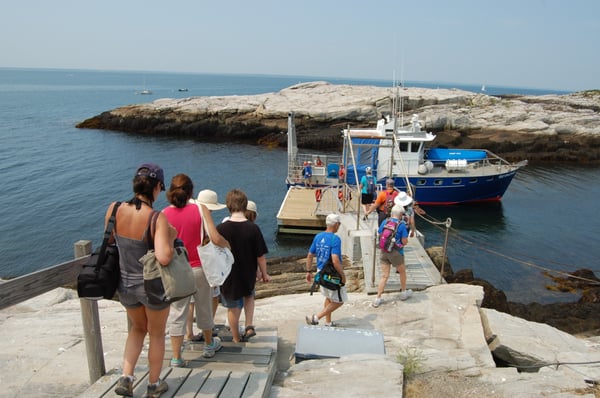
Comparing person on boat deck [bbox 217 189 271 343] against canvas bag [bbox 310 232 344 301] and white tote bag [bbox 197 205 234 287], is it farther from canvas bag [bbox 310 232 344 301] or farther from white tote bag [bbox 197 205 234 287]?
canvas bag [bbox 310 232 344 301]

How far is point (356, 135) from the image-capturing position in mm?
17547

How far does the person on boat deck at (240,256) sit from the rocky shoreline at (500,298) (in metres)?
4.59

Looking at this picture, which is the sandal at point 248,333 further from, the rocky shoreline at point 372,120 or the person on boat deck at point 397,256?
the rocky shoreline at point 372,120

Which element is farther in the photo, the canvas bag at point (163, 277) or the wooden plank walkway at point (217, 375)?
the wooden plank walkway at point (217, 375)

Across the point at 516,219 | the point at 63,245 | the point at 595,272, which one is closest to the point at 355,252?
the point at 595,272

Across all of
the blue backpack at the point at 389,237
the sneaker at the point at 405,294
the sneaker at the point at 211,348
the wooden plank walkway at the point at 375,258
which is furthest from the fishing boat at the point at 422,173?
the sneaker at the point at 211,348

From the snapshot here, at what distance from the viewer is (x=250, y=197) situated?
24891 millimetres

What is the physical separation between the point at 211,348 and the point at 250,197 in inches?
831

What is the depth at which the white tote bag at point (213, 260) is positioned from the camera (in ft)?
12.2

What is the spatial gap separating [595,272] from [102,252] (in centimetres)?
1716

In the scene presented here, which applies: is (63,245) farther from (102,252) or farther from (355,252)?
(102,252)

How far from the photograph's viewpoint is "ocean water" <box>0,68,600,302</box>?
629 inches

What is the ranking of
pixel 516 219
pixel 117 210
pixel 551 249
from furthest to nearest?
pixel 516 219 → pixel 551 249 → pixel 117 210

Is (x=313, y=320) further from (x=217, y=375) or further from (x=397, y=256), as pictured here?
(x=217, y=375)
